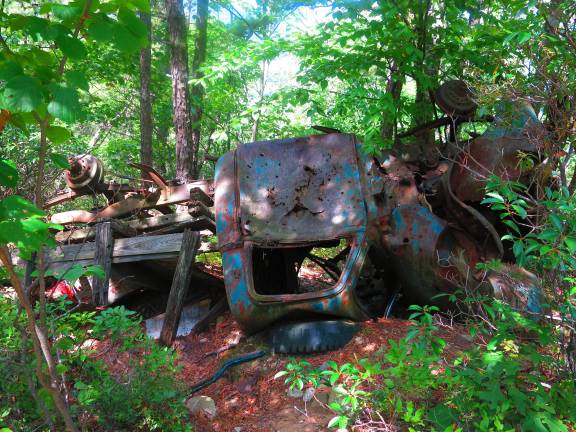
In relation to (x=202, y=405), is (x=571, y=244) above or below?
above

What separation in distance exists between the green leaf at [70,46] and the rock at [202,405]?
9.71ft

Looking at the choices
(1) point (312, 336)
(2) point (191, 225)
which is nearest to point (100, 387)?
(1) point (312, 336)

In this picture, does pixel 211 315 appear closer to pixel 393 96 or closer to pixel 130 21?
pixel 393 96

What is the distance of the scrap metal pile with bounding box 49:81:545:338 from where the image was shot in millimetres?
4543

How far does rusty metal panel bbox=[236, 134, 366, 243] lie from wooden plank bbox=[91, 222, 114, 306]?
1.80 m

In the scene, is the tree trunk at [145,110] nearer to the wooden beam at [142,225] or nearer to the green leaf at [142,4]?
the wooden beam at [142,225]

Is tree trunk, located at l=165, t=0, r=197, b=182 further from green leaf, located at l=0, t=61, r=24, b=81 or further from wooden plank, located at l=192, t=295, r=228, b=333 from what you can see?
green leaf, located at l=0, t=61, r=24, b=81

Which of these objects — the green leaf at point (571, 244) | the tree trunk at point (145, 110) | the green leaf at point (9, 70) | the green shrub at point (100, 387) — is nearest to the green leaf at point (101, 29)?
the green leaf at point (9, 70)

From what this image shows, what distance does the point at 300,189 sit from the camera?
16.1ft

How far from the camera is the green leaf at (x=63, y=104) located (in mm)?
1670

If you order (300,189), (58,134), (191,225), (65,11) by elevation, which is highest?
(65,11)

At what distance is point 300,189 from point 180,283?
1679 mm

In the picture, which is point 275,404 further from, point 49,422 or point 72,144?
point 72,144

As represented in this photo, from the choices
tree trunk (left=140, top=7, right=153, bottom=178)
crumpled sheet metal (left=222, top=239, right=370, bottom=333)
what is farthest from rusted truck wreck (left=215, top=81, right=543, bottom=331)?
tree trunk (left=140, top=7, right=153, bottom=178)
